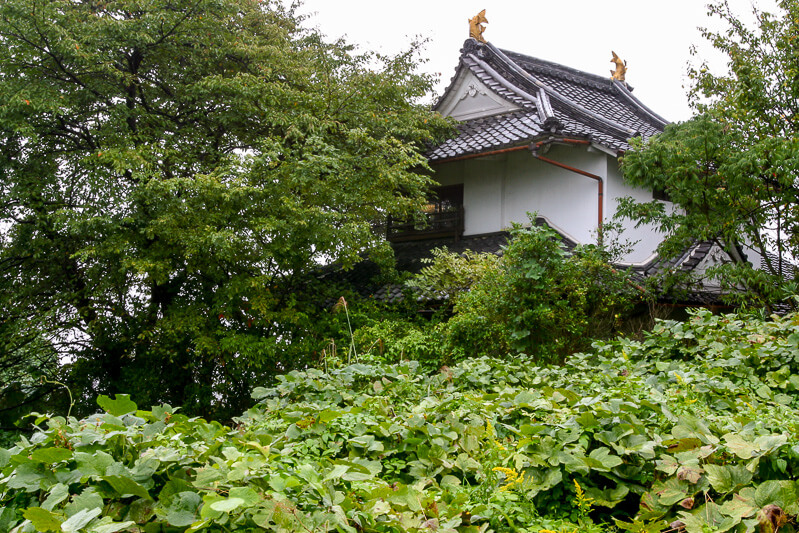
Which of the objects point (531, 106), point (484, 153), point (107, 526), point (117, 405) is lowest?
point (107, 526)

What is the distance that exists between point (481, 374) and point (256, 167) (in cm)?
633

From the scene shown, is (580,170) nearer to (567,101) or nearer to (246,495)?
(567,101)

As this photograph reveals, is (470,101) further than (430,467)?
Yes

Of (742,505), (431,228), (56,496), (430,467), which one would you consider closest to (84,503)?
(56,496)

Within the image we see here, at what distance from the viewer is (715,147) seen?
882 centimetres

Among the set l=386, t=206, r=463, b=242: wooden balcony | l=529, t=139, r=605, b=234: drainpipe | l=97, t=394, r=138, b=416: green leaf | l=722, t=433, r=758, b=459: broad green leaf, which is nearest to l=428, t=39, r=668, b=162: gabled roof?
l=529, t=139, r=605, b=234: drainpipe

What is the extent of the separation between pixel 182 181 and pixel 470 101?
6891mm

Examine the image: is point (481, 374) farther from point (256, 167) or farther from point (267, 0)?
point (267, 0)

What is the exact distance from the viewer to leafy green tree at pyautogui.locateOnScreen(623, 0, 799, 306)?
28.5 feet

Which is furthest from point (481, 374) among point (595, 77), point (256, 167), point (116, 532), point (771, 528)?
point (595, 77)

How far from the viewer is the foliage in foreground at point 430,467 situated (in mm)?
2037

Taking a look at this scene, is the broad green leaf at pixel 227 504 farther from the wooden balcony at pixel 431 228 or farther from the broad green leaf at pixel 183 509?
the wooden balcony at pixel 431 228

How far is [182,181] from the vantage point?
30.4 ft

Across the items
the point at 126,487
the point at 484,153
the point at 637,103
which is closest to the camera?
the point at 126,487
